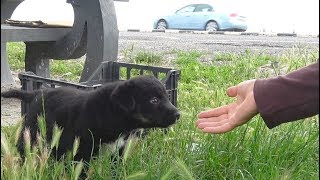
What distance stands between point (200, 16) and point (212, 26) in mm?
686

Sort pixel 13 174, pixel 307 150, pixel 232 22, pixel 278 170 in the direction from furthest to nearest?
1. pixel 232 22
2. pixel 307 150
3. pixel 278 170
4. pixel 13 174

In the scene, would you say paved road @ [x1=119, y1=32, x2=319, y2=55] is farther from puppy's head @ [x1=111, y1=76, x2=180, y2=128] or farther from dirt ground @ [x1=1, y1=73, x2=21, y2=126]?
puppy's head @ [x1=111, y1=76, x2=180, y2=128]

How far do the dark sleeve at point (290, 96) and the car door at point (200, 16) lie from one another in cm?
2321

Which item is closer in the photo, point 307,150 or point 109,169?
point 109,169

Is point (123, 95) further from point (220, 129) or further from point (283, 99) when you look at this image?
point (283, 99)

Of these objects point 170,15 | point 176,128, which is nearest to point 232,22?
point 170,15

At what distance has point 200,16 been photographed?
2492 centimetres

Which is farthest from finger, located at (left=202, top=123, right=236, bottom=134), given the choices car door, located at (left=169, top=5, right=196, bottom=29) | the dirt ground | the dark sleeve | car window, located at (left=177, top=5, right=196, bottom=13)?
car window, located at (left=177, top=5, right=196, bottom=13)

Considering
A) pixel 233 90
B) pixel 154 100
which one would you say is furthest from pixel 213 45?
pixel 233 90

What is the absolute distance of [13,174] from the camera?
66.1 inches

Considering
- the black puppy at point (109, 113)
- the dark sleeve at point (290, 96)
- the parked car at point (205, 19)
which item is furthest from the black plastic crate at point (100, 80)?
the parked car at point (205, 19)

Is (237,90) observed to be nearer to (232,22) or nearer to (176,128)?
(176,128)

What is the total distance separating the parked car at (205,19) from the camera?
24547 mm

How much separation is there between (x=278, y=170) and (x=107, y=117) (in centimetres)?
83
